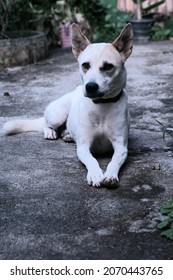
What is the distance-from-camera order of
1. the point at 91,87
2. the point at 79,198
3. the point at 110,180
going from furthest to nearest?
the point at 91,87
the point at 110,180
the point at 79,198

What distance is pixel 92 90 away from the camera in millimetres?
3381

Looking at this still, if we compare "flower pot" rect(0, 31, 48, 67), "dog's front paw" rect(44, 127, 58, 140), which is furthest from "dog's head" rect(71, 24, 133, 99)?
"flower pot" rect(0, 31, 48, 67)

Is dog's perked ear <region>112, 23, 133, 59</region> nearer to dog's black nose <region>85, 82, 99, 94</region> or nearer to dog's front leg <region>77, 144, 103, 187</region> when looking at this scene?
dog's black nose <region>85, 82, 99, 94</region>

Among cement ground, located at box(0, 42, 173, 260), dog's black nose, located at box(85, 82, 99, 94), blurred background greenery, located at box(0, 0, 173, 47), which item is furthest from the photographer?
blurred background greenery, located at box(0, 0, 173, 47)

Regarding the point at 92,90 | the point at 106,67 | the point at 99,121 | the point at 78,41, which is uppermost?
the point at 78,41

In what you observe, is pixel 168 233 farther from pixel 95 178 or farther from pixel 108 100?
pixel 108 100

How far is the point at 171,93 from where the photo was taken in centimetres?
568

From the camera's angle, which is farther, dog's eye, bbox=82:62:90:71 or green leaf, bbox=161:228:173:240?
dog's eye, bbox=82:62:90:71

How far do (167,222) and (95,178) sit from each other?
27.6 inches

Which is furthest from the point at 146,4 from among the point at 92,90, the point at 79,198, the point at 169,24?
the point at 79,198

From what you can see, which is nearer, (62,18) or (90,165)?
(90,165)

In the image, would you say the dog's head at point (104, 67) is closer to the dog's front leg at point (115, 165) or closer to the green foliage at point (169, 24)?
the dog's front leg at point (115, 165)

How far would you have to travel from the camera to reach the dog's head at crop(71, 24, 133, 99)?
3.40 m

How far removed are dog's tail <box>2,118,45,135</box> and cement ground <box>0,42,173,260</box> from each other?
0.17 feet
